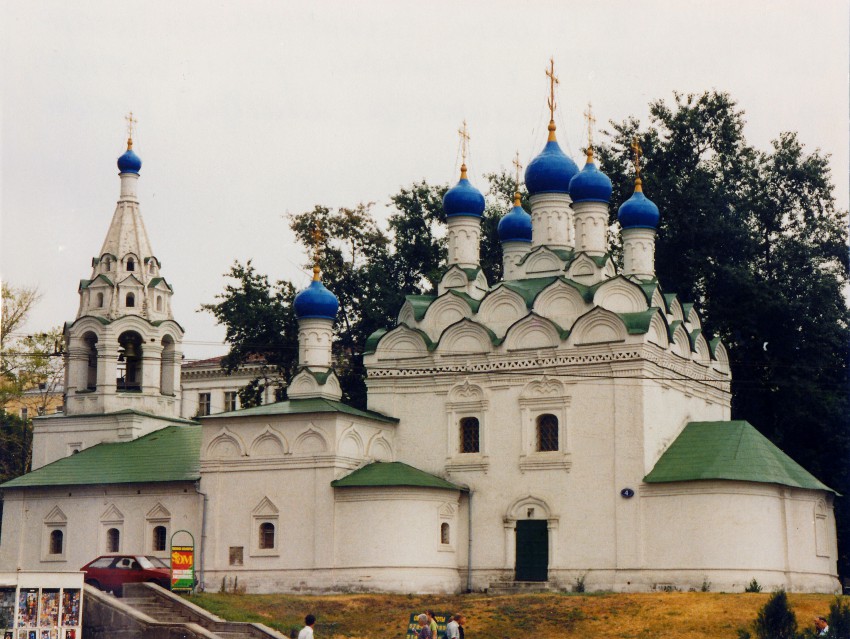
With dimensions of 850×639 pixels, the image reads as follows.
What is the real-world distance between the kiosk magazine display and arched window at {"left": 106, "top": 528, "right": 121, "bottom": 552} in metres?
9.86

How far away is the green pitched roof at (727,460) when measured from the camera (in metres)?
24.3

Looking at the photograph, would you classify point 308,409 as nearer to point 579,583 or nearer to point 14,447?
point 579,583

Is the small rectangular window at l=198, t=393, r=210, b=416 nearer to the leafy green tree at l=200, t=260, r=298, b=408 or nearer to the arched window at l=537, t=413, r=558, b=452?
the leafy green tree at l=200, t=260, r=298, b=408

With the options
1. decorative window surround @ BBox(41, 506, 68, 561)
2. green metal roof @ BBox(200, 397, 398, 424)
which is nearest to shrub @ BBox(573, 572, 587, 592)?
green metal roof @ BBox(200, 397, 398, 424)

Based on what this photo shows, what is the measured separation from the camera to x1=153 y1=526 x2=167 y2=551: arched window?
91.7 ft

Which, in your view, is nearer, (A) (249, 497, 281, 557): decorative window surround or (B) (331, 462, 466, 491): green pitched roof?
(B) (331, 462, 466, 491): green pitched roof

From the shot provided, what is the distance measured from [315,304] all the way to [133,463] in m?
5.29

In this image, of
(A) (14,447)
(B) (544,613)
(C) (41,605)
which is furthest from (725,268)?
A: (A) (14,447)

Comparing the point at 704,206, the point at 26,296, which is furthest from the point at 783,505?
the point at 26,296

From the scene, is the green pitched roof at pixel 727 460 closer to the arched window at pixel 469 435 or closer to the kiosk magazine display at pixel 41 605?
the arched window at pixel 469 435

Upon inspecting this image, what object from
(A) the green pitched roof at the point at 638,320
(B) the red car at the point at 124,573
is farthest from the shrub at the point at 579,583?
(B) the red car at the point at 124,573

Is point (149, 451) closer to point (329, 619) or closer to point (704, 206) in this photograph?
point (329, 619)

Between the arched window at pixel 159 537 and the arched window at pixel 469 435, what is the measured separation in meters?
6.48

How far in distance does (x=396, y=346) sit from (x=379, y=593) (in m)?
5.31
